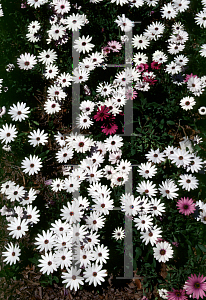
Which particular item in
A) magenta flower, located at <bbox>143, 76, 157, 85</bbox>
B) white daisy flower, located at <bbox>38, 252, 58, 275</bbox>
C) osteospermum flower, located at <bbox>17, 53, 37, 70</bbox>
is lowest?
white daisy flower, located at <bbox>38, 252, 58, 275</bbox>

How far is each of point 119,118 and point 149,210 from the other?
1.64 meters

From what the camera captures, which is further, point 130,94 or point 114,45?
point 114,45

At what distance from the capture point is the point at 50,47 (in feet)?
14.9

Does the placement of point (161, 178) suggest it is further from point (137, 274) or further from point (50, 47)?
point (50, 47)

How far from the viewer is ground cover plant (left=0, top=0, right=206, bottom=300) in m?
3.34

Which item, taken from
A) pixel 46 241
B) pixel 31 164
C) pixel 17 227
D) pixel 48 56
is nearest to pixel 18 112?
pixel 31 164

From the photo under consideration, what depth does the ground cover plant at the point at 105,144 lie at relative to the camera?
334 cm

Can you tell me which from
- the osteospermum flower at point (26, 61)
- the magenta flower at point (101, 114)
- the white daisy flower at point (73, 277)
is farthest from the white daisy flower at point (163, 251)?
the osteospermum flower at point (26, 61)

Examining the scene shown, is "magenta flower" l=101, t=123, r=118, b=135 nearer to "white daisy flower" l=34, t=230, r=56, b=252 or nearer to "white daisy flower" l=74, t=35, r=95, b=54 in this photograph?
"white daisy flower" l=74, t=35, r=95, b=54

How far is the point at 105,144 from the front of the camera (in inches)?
148

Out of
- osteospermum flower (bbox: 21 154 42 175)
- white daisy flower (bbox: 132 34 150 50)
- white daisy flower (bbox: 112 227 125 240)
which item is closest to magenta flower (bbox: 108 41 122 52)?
white daisy flower (bbox: 132 34 150 50)

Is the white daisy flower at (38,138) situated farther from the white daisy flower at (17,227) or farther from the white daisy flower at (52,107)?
the white daisy flower at (17,227)

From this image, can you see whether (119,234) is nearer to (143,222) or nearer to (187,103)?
(143,222)

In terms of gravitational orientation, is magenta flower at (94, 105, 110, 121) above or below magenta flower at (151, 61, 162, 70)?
below
